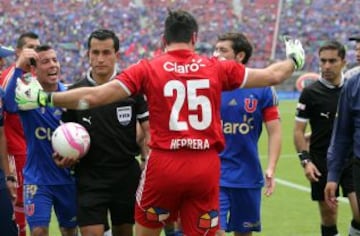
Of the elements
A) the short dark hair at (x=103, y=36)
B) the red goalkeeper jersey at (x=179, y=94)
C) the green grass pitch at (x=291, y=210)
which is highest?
the short dark hair at (x=103, y=36)

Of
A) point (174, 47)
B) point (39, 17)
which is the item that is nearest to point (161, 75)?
point (174, 47)

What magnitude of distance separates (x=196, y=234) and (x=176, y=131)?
2.69 ft

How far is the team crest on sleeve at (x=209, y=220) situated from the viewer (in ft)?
17.2

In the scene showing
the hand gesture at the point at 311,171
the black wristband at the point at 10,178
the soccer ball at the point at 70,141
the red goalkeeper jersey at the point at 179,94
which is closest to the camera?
the red goalkeeper jersey at the point at 179,94

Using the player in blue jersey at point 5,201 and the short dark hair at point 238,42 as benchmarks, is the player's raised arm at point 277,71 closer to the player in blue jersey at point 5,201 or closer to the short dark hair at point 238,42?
the short dark hair at point 238,42

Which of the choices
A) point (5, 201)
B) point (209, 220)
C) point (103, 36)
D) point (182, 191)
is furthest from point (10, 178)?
point (209, 220)

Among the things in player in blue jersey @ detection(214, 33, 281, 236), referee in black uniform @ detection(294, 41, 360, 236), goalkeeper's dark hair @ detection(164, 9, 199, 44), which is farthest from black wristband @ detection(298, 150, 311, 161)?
goalkeeper's dark hair @ detection(164, 9, 199, 44)

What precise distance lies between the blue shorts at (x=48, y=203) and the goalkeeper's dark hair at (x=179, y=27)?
2198 millimetres

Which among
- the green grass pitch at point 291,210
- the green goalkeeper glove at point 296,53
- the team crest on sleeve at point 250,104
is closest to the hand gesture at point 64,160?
the team crest on sleeve at point 250,104

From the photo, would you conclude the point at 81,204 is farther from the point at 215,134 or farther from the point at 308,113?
the point at 308,113

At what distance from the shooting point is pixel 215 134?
5164mm

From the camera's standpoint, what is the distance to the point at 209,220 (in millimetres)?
5262

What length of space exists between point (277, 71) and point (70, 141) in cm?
179

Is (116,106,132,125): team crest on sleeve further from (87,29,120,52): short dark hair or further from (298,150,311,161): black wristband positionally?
(298,150,311,161): black wristband
